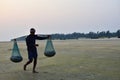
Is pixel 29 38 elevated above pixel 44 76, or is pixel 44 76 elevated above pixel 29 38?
pixel 29 38

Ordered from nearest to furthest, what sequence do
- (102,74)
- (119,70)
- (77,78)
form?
(77,78), (102,74), (119,70)

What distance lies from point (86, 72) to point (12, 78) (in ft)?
10.1

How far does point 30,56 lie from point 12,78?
1698mm

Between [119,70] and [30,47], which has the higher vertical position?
[30,47]

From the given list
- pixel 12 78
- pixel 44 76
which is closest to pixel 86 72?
pixel 44 76

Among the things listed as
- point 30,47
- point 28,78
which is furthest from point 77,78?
point 30,47

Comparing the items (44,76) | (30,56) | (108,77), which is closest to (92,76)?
(108,77)

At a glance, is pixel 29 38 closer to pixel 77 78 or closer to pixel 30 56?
pixel 30 56

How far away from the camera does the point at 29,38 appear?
15.8 meters

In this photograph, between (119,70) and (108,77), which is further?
(119,70)

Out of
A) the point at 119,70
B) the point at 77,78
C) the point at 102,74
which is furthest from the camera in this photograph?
the point at 119,70

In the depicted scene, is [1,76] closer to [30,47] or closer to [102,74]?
[30,47]

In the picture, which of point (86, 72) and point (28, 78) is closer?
point (28, 78)

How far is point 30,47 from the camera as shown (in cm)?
1577
